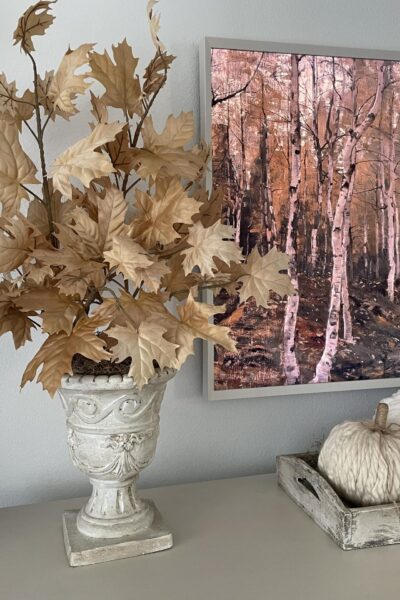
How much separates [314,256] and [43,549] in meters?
0.59

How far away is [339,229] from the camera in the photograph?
1.08 meters

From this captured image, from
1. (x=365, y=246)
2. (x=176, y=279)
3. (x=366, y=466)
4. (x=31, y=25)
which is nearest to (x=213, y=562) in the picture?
(x=366, y=466)

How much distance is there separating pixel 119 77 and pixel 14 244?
252 mm

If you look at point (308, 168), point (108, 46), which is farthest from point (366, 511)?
point (108, 46)

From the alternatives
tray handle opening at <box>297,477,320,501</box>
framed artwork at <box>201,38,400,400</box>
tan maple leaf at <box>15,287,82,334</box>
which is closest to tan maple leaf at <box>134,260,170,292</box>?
tan maple leaf at <box>15,287,82,334</box>

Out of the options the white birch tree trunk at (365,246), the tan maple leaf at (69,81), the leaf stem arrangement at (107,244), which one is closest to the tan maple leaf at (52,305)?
the leaf stem arrangement at (107,244)

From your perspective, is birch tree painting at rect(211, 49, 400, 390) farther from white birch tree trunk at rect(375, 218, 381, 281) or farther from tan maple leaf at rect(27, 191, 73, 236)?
tan maple leaf at rect(27, 191, 73, 236)

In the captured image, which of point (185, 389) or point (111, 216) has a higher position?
point (111, 216)

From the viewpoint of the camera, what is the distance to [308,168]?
105cm

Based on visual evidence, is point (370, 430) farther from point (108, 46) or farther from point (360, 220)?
point (108, 46)

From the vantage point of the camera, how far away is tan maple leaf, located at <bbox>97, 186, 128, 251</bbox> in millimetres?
742

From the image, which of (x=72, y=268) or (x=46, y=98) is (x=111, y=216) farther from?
(x=46, y=98)

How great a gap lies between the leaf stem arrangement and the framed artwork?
0.64 feet

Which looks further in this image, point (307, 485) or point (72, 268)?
point (307, 485)
